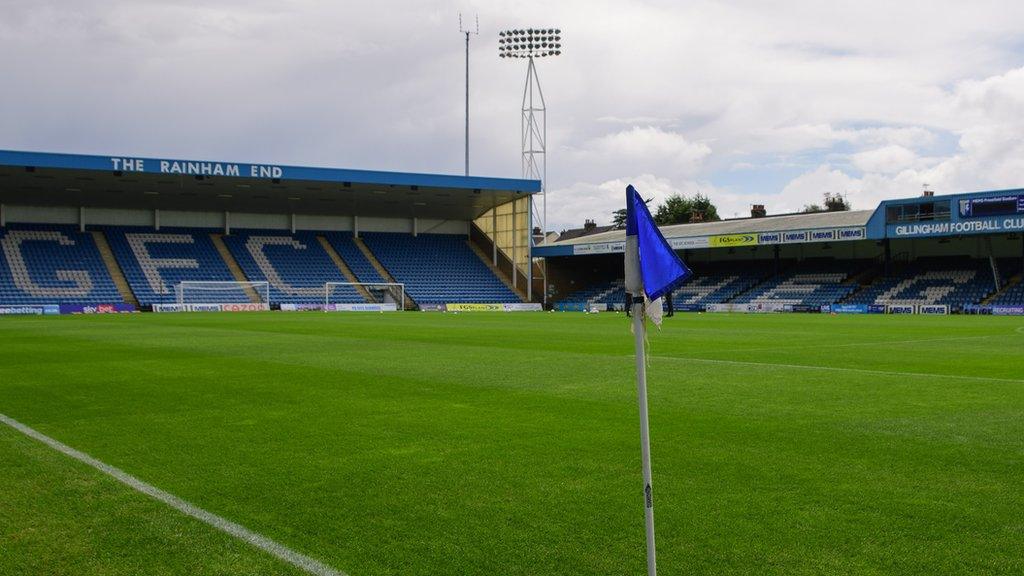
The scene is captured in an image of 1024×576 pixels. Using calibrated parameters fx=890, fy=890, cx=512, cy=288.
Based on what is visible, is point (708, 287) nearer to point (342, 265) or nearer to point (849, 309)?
point (849, 309)

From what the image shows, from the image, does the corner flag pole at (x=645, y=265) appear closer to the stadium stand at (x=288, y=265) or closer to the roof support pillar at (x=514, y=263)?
the stadium stand at (x=288, y=265)

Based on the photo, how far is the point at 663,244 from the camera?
15.4 feet

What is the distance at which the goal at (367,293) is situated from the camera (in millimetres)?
64188

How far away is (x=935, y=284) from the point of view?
51406 millimetres

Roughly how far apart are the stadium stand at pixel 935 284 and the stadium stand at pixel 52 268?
1831 inches

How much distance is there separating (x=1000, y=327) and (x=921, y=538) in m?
29.8

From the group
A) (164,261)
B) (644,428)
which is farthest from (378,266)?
(644,428)

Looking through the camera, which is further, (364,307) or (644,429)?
(364,307)

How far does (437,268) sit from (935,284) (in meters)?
35.6

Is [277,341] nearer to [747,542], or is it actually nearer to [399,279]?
[747,542]

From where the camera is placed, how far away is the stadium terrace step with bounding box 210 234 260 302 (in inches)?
2399

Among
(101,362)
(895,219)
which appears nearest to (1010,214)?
(895,219)

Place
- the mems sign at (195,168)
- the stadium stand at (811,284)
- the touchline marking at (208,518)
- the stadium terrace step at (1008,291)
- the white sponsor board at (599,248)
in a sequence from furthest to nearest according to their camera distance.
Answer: the white sponsor board at (599,248) < the stadium stand at (811,284) < the mems sign at (195,168) < the stadium terrace step at (1008,291) < the touchline marking at (208,518)

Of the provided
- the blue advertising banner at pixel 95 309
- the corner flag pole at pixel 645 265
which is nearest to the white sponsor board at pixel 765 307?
the blue advertising banner at pixel 95 309
